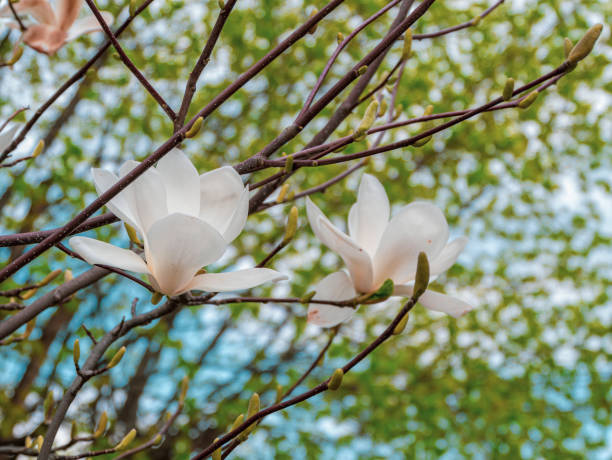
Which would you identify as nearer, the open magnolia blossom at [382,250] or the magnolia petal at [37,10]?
the open magnolia blossom at [382,250]

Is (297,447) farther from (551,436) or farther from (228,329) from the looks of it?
(551,436)

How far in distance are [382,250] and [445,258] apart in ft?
0.23

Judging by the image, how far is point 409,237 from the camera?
602mm

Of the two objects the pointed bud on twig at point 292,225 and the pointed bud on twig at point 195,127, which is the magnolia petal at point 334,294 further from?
the pointed bud on twig at point 195,127

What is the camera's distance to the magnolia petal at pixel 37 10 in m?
0.80

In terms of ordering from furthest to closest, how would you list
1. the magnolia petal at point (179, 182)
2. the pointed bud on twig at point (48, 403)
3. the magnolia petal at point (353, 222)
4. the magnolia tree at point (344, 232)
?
the magnolia tree at point (344, 232), the pointed bud on twig at point (48, 403), the magnolia petal at point (353, 222), the magnolia petal at point (179, 182)

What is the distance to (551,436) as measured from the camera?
2.61 metres

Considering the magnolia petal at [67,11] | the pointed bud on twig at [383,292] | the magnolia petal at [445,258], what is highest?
the magnolia petal at [67,11]

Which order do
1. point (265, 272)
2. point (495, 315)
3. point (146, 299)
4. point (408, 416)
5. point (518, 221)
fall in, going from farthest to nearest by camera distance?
1. point (518, 221)
2. point (495, 315)
3. point (146, 299)
4. point (408, 416)
5. point (265, 272)

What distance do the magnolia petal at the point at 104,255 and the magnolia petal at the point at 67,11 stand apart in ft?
1.44

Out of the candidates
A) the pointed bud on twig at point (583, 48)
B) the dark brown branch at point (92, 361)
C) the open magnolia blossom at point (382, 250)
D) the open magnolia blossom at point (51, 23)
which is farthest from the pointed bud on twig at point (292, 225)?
the open magnolia blossom at point (51, 23)

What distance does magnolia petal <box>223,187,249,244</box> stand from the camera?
0.51 metres

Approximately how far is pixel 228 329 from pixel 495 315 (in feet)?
3.90

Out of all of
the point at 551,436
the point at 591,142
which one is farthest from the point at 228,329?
the point at 591,142
